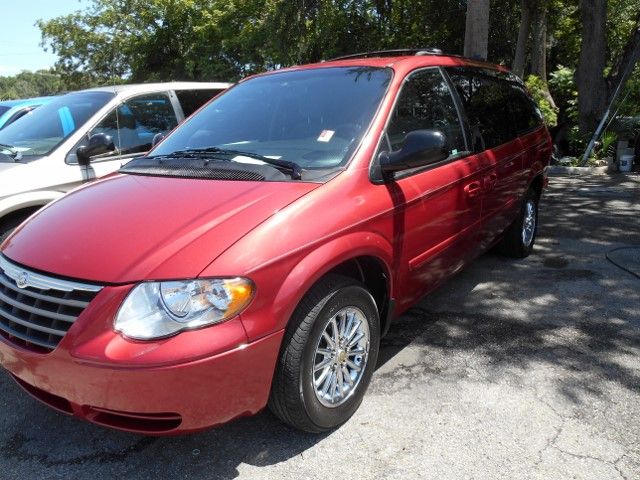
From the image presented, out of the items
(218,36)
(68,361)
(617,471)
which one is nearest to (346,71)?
(68,361)

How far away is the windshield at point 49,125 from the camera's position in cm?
482

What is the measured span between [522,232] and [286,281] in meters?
3.62

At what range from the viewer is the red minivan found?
2.21 m

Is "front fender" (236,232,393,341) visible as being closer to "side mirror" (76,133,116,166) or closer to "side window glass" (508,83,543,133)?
"side mirror" (76,133,116,166)

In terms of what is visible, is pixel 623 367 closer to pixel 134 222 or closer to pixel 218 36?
pixel 134 222

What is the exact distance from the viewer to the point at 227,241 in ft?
7.69

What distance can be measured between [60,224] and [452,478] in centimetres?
219

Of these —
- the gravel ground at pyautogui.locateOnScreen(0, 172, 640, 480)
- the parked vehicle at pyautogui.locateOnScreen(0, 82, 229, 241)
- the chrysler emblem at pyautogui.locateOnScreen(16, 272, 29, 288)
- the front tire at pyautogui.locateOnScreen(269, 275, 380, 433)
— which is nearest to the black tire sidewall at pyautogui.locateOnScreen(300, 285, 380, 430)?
the front tire at pyautogui.locateOnScreen(269, 275, 380, 433)

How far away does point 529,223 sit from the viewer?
218 inches

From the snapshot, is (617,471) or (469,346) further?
(469,346)

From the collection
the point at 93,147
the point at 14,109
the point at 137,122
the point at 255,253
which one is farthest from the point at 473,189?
the point at 14,109

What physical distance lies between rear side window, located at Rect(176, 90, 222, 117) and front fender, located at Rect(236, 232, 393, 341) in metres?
3.77

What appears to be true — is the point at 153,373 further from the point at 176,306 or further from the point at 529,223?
the point at 529,223

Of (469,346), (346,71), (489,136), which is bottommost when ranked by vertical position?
(469,346)
